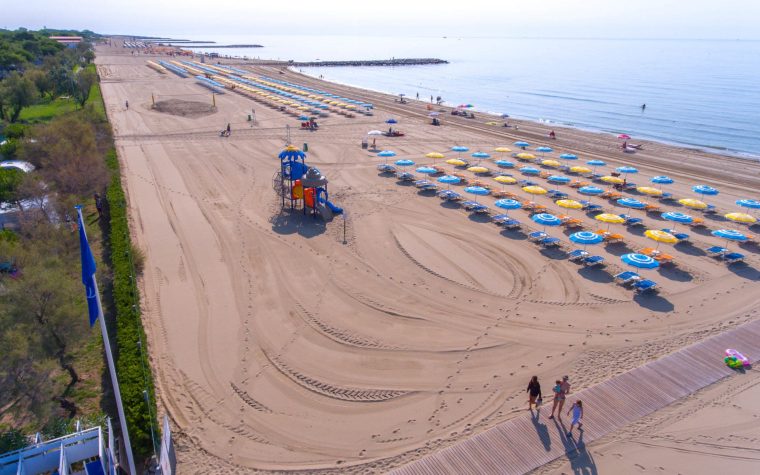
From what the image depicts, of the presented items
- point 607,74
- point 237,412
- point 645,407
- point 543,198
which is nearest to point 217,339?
Answer: point 237,412

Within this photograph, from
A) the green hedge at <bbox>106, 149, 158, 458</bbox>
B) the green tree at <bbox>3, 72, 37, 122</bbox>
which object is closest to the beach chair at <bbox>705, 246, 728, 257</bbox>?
the green hedge at <bbox>106, 149, 158, 458</bbox>

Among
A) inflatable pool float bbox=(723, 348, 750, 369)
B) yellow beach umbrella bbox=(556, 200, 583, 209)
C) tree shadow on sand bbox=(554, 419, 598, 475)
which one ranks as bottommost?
tree shadow on sand bbox=(554, 419, 598, 475)

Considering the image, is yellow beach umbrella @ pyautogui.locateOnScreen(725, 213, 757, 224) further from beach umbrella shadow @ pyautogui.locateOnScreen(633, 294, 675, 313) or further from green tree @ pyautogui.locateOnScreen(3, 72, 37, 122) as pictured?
green tree @ pyautogui.locateOnScreen(3, 72, 37, 122)

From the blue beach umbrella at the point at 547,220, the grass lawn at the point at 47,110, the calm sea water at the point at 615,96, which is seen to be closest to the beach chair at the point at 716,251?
the blue beach umbrella at the point at 547,220

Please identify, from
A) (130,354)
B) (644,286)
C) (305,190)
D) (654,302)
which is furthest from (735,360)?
(305,190)

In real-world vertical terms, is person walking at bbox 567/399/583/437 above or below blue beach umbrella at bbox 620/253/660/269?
below

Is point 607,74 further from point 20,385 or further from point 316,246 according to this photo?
point 20,385

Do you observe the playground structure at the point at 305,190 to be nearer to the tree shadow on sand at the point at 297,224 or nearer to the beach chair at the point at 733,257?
the tree shadow on sand at the point at 297,224

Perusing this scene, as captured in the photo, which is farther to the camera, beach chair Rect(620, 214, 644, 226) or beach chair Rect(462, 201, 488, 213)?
beach chair Rect(462, 201, 488, 213)
